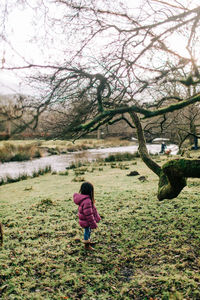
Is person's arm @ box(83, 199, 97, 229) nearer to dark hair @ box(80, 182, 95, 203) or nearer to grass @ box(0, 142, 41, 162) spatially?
dark hair @ box(80, 182, 95, 203)

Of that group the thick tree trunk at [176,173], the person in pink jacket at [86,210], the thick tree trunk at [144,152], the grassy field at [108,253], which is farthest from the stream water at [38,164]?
the thick tree trunk at [176,173]

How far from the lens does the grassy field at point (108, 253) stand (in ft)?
8.66

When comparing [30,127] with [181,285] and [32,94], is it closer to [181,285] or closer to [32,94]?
[32,94]

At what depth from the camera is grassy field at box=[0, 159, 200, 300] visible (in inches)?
104

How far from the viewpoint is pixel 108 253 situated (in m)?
3.47

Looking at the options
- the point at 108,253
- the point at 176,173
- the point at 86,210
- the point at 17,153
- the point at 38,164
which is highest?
the point at 17,153

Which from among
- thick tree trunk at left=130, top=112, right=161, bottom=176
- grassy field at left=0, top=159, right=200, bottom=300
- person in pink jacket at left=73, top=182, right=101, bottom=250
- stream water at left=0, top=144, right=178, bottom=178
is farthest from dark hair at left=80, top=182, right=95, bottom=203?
stream water at left=0, top=144, right=178, bottom=178

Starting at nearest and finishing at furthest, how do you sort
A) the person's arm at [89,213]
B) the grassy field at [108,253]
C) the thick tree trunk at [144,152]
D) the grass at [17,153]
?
1. the grassy field at [108,253]
2. the person's arm at [89,213]
3. the thick tree trunk at [144,152]
4. the grass at [17,153]

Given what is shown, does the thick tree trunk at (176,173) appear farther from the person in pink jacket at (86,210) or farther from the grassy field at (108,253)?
the person in pink jacket at (86,210)

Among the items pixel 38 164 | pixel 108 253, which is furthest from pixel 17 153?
pixel 108 253

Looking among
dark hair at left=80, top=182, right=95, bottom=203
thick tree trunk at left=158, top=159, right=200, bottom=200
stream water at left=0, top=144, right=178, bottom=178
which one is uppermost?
thick tree trunk at left=158, top=159, right=200, bottom=200

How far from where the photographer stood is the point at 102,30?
3984mm

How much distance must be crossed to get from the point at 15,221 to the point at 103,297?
10.1 feet

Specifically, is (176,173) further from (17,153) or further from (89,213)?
(17,153)
